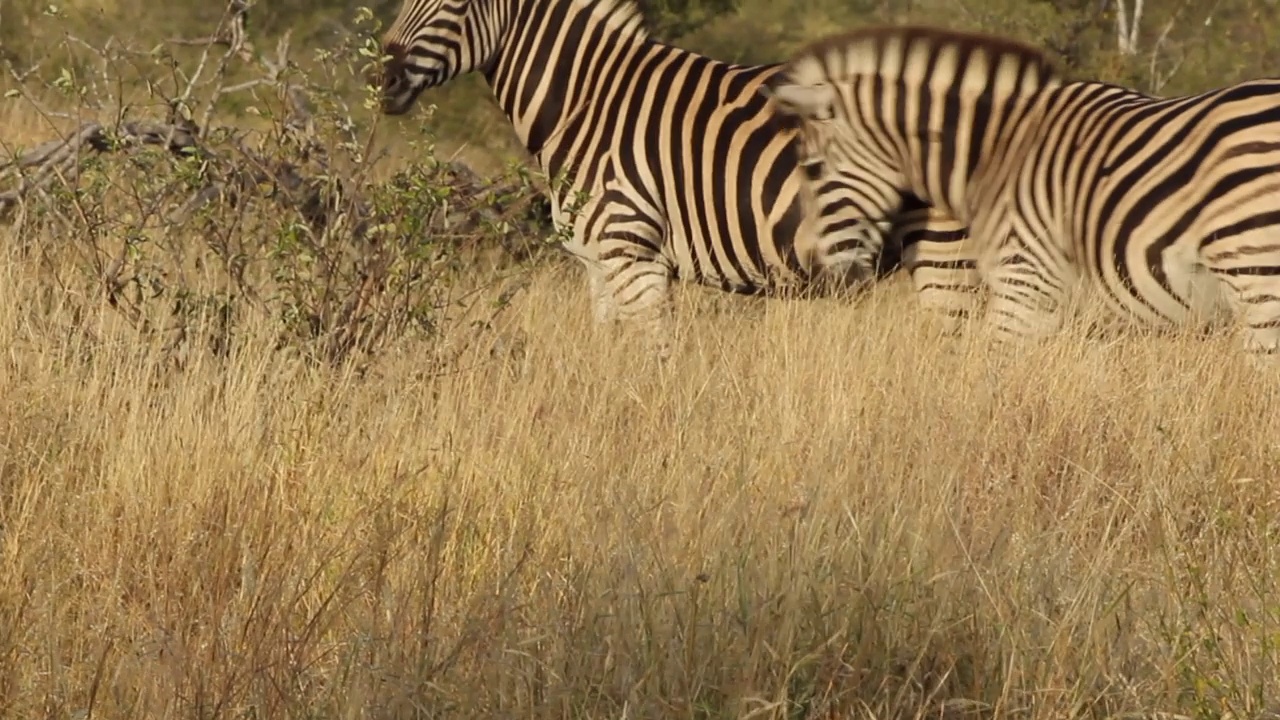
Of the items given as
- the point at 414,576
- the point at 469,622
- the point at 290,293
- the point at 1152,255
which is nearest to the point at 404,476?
the point at 414,576

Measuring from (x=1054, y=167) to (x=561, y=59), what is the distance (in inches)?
79.9

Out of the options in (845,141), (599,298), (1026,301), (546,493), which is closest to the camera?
(546,493)

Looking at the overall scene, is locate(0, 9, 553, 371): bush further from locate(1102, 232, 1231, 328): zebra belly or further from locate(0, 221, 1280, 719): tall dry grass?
locate(1102, 232, 1231, 328): zebra belly

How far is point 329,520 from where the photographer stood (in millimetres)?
3906

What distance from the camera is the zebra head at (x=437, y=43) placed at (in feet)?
23.2

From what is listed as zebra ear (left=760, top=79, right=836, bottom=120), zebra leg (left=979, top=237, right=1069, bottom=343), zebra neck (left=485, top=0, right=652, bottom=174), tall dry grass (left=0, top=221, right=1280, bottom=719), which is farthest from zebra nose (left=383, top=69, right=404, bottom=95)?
zebra leg (left=979, top=237, right=1069, bottom=343)

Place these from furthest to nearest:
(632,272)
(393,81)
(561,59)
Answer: (393,81), (561,59), (632,272)

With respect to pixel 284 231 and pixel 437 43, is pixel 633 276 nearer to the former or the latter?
pixel 437 43

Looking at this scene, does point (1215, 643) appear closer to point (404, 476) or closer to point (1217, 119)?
point (404, 476)

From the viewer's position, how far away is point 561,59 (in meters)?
7.04

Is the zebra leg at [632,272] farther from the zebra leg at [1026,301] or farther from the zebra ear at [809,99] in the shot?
the zebra leg at [1026,301]

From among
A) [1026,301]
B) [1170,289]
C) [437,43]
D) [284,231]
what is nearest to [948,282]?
[1026,301]

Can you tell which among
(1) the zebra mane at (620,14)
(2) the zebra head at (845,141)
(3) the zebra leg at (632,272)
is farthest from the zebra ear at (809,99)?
(1) the zebra mane at (620,14)

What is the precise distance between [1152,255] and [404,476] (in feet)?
8.57
